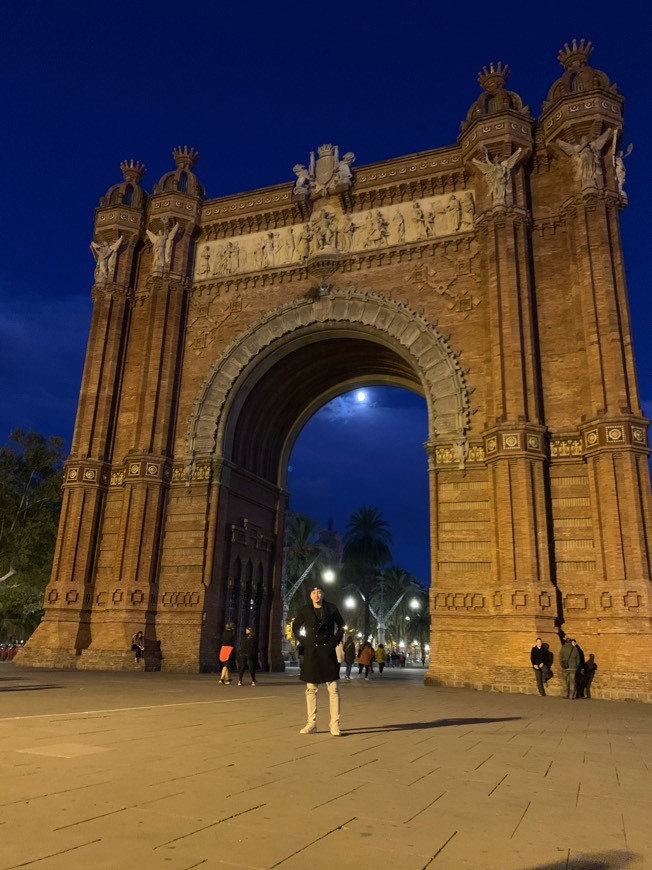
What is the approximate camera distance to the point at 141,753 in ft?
19.4

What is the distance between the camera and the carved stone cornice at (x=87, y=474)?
2433 centimetres

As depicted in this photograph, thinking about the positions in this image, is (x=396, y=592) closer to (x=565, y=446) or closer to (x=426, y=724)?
(x=565, y=446)

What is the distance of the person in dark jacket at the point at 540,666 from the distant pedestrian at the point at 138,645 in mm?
12410

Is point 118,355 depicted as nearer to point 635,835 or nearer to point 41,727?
point 41,727

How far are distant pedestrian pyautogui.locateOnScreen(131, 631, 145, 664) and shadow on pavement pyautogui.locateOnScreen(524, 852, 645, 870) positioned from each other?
781 inches

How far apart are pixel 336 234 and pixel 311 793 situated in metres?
22.9

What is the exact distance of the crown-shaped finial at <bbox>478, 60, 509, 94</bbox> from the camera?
2317 centimetres

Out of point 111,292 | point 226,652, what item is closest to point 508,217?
point 111,292

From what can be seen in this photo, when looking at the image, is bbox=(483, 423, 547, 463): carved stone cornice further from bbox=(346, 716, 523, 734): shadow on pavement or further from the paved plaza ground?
the paved plaza ground

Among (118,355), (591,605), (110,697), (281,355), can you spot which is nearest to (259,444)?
(281,355)

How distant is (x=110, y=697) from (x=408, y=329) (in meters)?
15.6

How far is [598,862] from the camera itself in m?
3.34

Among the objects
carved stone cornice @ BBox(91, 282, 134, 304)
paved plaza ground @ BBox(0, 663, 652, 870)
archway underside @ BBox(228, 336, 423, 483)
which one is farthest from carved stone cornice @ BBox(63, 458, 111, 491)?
paved plaza ground @ BBox(0, 663, 652, 870)

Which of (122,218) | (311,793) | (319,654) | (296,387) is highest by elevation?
(122,218)
